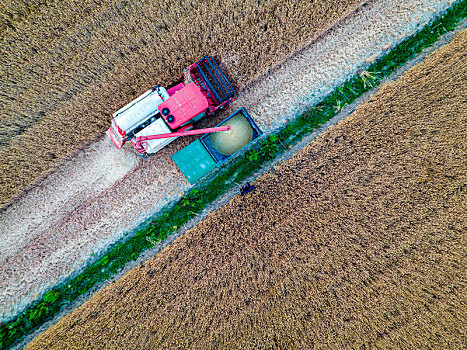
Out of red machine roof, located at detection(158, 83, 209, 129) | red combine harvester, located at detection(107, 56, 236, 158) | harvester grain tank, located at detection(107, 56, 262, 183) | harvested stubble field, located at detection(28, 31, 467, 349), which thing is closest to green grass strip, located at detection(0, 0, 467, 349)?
harvested stubble field, located at detection(28, 31, 467, 349)

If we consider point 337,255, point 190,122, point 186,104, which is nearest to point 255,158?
point 190,122

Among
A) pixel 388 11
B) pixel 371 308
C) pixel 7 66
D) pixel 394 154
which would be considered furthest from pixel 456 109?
pixel 7 66

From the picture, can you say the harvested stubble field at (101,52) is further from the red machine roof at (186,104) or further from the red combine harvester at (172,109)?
the red machine roof at (186,104)

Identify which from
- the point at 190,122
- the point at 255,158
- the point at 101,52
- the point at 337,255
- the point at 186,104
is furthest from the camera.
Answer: the point at 255,158

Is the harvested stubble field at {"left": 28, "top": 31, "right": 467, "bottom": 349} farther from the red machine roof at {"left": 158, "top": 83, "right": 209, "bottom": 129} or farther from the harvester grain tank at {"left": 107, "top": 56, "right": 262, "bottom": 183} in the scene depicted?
the red machine roof at {"left": 158, "top": 83, "right": 209, "bottom": 129}

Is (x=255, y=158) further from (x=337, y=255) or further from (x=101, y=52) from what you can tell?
(x=101, y=52)

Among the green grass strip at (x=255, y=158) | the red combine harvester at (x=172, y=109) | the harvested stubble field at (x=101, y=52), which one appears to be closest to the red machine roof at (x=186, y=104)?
the red combine harvester at (x=172, y=109)
